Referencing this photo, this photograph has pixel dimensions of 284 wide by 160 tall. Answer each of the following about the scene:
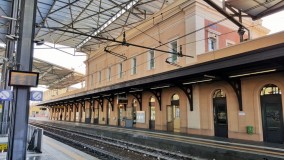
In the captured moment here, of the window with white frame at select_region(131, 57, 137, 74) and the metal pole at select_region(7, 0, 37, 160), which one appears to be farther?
the window with white frame at select_region(131, 57, 137, 74)

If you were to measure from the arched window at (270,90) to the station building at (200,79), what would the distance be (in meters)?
0.04

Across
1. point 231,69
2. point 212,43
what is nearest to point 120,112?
point 212,43

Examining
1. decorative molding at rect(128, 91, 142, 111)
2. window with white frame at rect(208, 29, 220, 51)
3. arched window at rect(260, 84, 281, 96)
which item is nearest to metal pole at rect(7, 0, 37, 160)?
arched window at rect(260, 84, 281, 96)

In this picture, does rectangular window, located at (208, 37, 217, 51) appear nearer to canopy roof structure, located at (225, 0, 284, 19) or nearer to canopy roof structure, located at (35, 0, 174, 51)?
canopy roof structure, located at (35, 0, 174, 51)

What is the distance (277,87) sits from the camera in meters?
11.1

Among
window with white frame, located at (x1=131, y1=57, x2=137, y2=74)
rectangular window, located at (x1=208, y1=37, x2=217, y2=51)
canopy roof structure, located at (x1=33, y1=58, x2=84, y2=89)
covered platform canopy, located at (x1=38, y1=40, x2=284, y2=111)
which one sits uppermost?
canopy roof structure, located at (x1=33, y1=58, x2=84, y2=89)

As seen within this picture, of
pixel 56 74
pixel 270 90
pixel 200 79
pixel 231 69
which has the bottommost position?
pixel 270 90

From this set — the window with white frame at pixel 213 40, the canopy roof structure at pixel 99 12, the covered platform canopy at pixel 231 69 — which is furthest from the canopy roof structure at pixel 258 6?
the canopy roof structure at pixel 99 12

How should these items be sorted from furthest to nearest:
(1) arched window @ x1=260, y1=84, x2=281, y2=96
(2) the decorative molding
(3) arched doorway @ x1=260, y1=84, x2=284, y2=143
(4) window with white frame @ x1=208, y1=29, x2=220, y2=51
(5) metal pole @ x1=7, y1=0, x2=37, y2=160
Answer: (2) the decorative molding
(4) window with white frame @ x1=208, y1=29, x2=220, y2=51
(1) arched window @ x1=260, y1=84, x2=281, y2=96
(3) arched doorway @ x1=260, y1=84, x2=284, y2=143
(5) metal pole @ x1=7, y1=0, x2=37, y2=160

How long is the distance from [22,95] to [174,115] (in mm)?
11705

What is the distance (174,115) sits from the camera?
16.8 meters

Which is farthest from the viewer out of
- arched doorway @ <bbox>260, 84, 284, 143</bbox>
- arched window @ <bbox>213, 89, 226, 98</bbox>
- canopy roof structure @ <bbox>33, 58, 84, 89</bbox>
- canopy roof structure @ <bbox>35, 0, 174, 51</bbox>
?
canopy roof structure @ <bbox>33, 58, 84, 89</bbox>

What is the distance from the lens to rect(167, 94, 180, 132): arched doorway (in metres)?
16.4

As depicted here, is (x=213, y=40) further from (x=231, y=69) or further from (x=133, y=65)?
(x=133, y=65)
